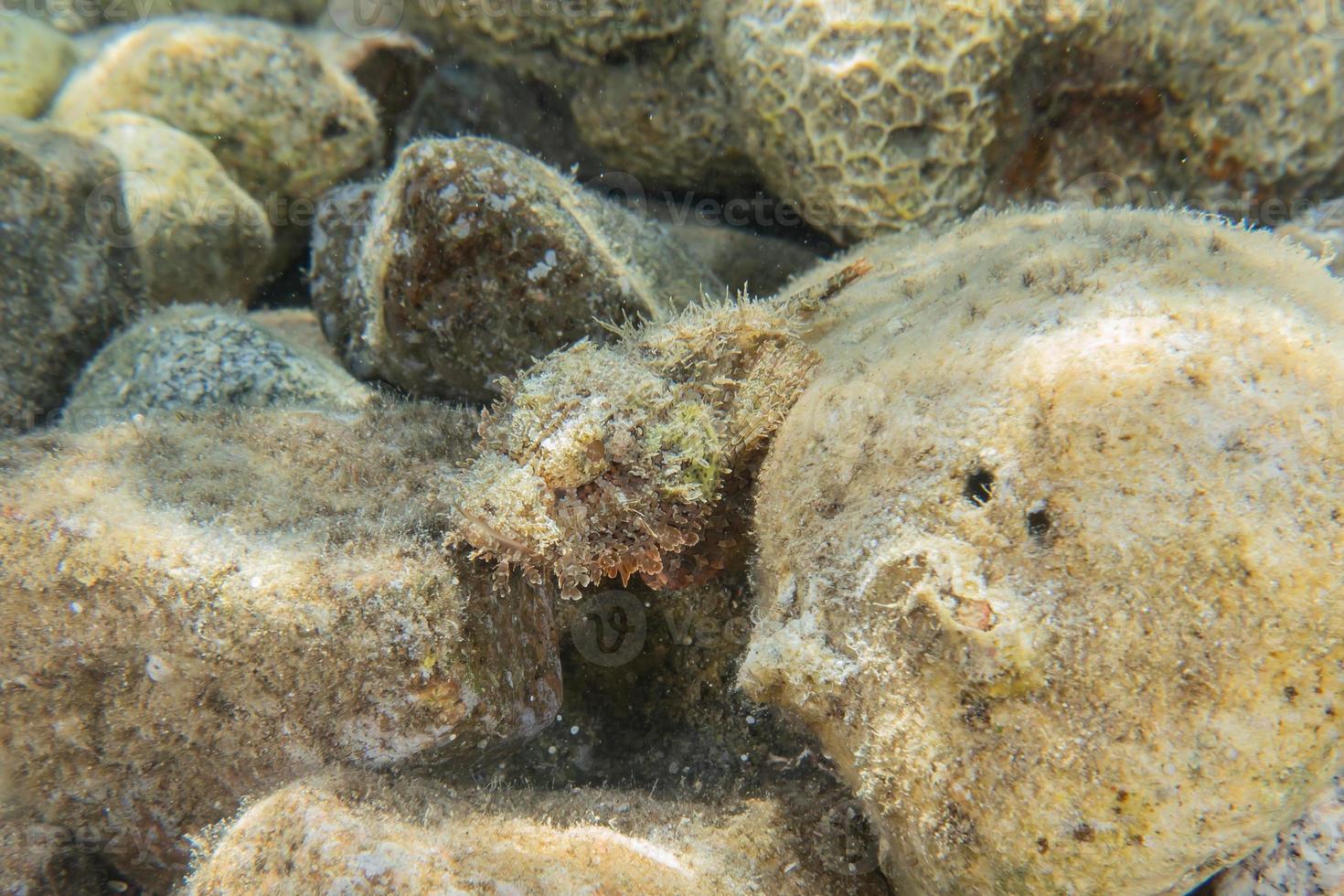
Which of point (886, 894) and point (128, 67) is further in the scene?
point (128, 67)

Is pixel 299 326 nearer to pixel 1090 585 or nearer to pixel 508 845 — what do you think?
pixel 508 845

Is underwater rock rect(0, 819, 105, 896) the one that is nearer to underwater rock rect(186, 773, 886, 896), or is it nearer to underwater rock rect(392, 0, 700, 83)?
underwater rock rect(186, 773, 886, 896)

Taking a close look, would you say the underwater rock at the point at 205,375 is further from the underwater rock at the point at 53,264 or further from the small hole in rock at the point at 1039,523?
the small hole in rock at the point at 1039,523

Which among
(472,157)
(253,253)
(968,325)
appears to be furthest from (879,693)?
(253,253)

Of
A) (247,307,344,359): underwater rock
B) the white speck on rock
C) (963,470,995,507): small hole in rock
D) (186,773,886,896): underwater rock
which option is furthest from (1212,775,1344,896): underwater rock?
(247,307,344,359): underwater rock

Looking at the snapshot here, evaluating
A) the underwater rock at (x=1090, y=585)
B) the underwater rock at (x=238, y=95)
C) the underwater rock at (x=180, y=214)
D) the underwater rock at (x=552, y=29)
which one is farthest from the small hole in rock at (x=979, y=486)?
the underwater rock at (x=238, y=95)

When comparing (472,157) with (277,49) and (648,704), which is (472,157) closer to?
(648,704)

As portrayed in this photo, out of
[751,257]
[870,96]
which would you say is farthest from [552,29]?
[870,96]
